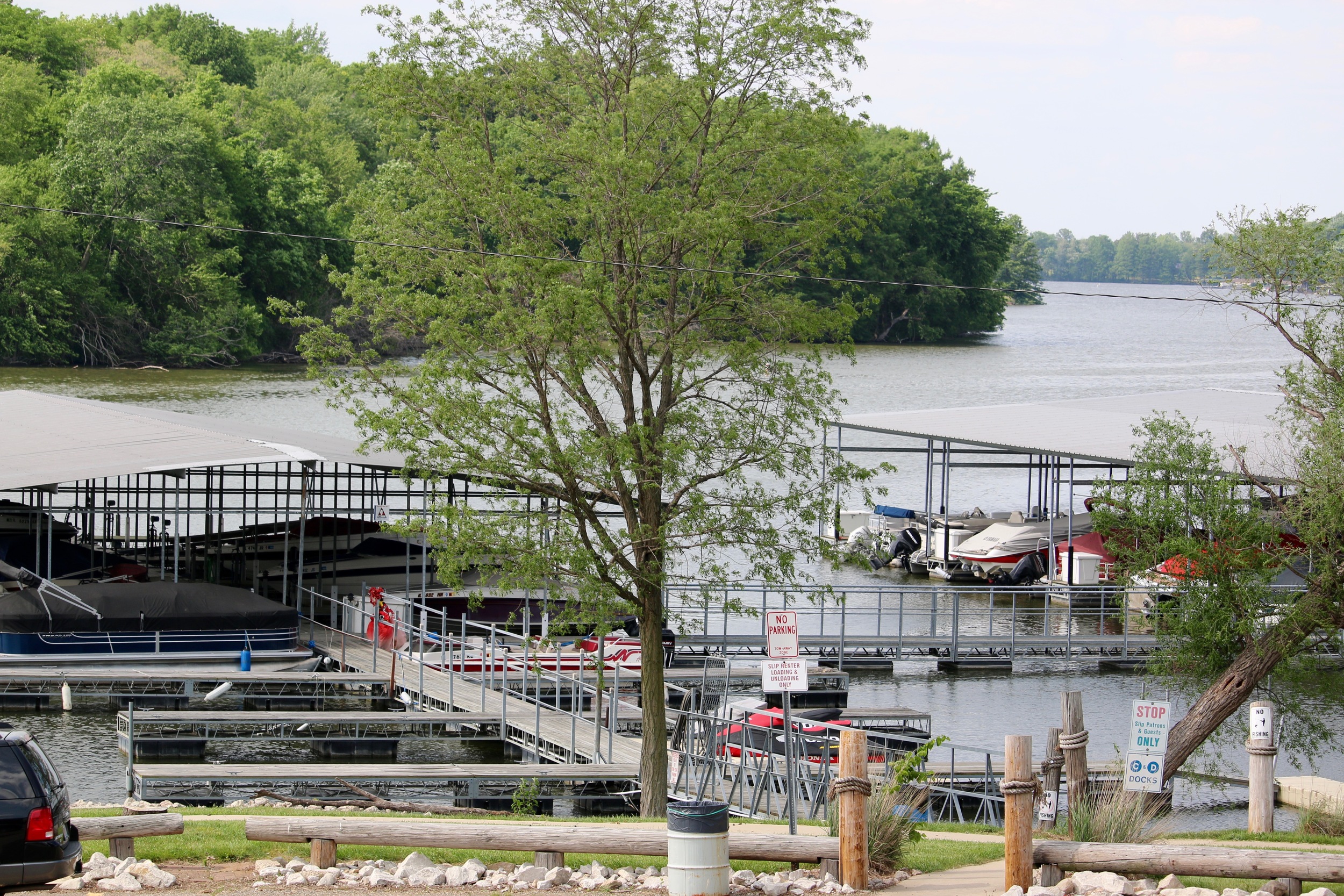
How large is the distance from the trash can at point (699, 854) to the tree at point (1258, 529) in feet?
31.9

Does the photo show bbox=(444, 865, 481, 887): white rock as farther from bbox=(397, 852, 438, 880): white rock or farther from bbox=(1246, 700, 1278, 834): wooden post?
bbox=(1246, 700, 1278, 834): wooden post

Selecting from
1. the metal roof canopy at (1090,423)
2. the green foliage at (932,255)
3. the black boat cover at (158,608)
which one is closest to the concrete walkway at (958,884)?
the black boat cover at (158,608)

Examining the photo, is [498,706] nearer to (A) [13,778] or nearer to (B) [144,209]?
(A) [13,778]

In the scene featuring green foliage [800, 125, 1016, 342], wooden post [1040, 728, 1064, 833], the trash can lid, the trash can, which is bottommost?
wooden post [1040, 728, 1064, 833]

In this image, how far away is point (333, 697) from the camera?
2628 cm

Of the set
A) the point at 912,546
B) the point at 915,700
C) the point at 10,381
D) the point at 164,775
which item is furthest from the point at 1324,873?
the point at 10,381

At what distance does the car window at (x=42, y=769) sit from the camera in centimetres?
1011

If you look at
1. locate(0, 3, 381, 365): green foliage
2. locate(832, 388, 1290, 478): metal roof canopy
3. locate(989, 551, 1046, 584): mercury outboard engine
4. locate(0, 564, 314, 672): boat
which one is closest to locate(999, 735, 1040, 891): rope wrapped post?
locate(0, 564, 314, 672): boat

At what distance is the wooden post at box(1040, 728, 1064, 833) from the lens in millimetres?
15680

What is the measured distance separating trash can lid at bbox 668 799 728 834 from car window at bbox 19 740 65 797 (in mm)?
4246

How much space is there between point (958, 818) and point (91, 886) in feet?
40.0

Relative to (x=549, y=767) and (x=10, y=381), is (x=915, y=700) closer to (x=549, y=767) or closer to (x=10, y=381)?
(x=549, y=767)

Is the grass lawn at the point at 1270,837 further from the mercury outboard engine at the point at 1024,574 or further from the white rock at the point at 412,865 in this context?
the mercury outboard engine at the point at 1024,574

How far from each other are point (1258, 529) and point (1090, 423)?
2465cm
